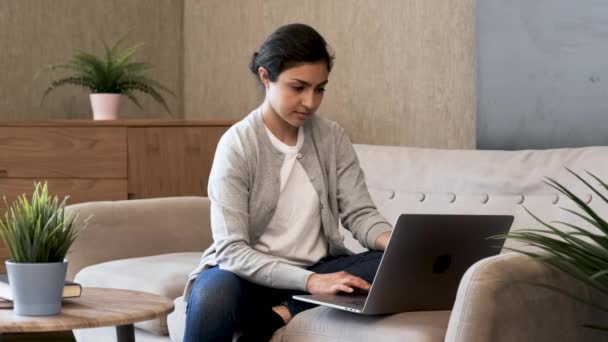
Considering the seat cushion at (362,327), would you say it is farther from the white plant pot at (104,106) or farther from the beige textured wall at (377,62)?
the white plant pot at (104,106)

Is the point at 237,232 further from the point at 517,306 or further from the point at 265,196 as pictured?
the point at 517,306

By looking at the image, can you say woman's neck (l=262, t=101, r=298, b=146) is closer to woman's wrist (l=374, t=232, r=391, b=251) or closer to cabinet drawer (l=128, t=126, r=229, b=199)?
woman's wrist (l=374, t=232, r=391, b=251)

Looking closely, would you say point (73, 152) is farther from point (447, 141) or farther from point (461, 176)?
point (461, 176)

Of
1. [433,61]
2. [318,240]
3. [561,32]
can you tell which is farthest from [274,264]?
[433,61]

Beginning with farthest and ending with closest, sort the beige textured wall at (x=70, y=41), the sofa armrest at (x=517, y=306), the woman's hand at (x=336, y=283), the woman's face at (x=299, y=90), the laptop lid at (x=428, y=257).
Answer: the beige textured wall at (x=70, y=41) < the woman's face at (x=299, y=90) < the woman's hand at (x=336, y=283) < the laptop lid at (x=428, y=257) < the sofa armrest at (x=517, y=306)

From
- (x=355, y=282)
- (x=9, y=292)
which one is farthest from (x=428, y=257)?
(x=9, y=292)

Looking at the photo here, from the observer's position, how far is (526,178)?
2785mm

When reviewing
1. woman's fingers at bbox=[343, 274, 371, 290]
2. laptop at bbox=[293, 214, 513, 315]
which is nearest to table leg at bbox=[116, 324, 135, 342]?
laptop at bbox=[293, 214, 513, 315]

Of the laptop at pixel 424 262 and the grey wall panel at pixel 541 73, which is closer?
the laptop at pixel 424 262

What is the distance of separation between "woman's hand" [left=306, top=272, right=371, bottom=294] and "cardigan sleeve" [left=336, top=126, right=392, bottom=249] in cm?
32

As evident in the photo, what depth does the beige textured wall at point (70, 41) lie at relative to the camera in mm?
4430

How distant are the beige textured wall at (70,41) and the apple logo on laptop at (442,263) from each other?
8.92ft

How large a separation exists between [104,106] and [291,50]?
1.94 m

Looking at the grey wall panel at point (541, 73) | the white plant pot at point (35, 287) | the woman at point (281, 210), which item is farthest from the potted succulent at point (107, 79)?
the white plant pot at point (35, 287)
